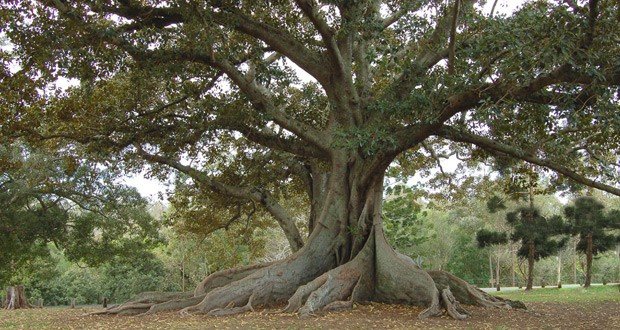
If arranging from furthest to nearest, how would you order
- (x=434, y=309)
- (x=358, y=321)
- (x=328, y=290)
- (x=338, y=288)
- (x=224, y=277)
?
(x=224, y=277) < (x=338, y=288) < (x=328, y=290) < (x=434, y=309) < (x=358, y=321)

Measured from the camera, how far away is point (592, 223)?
1962cm

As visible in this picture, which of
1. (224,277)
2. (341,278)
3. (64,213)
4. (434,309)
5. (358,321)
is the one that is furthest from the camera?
(64,213)

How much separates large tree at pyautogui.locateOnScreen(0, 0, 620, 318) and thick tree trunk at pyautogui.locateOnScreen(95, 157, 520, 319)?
33mm

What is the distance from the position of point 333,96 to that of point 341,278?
3827 mm

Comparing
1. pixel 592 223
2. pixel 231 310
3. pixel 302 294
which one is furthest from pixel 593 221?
pixel 231 310

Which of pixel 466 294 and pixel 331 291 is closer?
pixel 331 291

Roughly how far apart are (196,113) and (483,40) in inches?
247

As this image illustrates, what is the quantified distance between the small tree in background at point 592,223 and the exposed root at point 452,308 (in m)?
11.7

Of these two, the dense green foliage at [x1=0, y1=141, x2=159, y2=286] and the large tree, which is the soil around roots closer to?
the large tree

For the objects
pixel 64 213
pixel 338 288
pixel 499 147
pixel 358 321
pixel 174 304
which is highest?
pixel 499 147

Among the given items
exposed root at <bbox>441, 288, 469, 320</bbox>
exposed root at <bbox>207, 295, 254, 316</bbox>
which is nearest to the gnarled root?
exposed root at <bbox>207, 295, 254, 316</bbox>

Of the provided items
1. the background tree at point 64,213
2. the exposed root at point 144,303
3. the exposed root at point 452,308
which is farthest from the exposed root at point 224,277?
the background tree at point 64,213

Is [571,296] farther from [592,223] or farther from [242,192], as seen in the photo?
[242,192]

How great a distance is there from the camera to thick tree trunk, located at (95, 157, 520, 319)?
1016 centimetres
